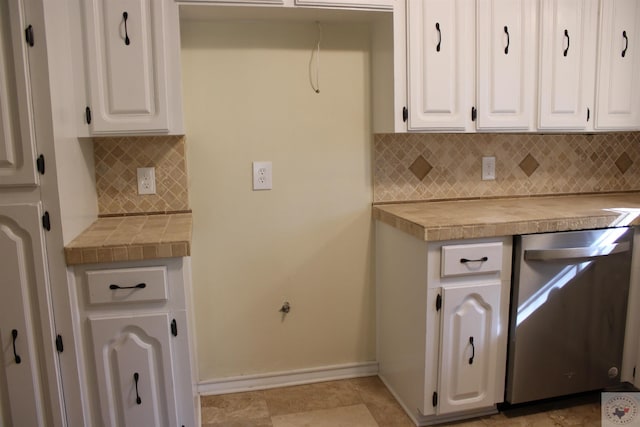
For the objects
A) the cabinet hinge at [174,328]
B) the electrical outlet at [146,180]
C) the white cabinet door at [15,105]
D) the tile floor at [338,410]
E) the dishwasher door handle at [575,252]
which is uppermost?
the white cabinet door at [15,105]

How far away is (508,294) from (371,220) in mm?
735

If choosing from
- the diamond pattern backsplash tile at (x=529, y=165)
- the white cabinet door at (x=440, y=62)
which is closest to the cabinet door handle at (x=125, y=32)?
the white cabinet door at (x=440, y=62)

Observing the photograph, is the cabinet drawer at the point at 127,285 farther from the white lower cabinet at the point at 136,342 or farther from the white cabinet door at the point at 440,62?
the white cabinet door at the point at 440,62

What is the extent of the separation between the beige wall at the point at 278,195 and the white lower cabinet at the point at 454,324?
39 cm

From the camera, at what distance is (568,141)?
2.60 metres

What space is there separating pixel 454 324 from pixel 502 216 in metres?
0.49

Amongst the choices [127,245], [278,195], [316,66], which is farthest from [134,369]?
[316,66]

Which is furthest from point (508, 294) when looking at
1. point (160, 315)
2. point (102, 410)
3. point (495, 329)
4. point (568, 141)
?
point (102, 410)

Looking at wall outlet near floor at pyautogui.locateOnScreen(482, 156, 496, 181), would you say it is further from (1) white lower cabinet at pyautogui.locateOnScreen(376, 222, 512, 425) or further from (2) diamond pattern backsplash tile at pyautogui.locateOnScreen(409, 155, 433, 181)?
(1) white lower cabinet at pyautogui.locateOnScreen(376, 222, 512, 425)

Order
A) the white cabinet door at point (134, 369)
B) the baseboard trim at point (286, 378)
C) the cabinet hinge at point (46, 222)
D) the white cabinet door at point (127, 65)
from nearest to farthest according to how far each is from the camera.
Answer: the cabinet hinge at point (46, 222) → the white cabinet door at point (134, 369) → the white cabinet door at point (127, 65) → the baseboard trim at point (286, 378)

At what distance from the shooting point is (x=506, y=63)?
2.14 m

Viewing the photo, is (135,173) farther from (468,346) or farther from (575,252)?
(575,252)

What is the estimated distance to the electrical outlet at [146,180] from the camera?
6.95 feet

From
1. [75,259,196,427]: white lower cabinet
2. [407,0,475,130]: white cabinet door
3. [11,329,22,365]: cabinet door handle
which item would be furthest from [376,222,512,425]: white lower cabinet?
[11,329,22,365]: cabinet door handle
